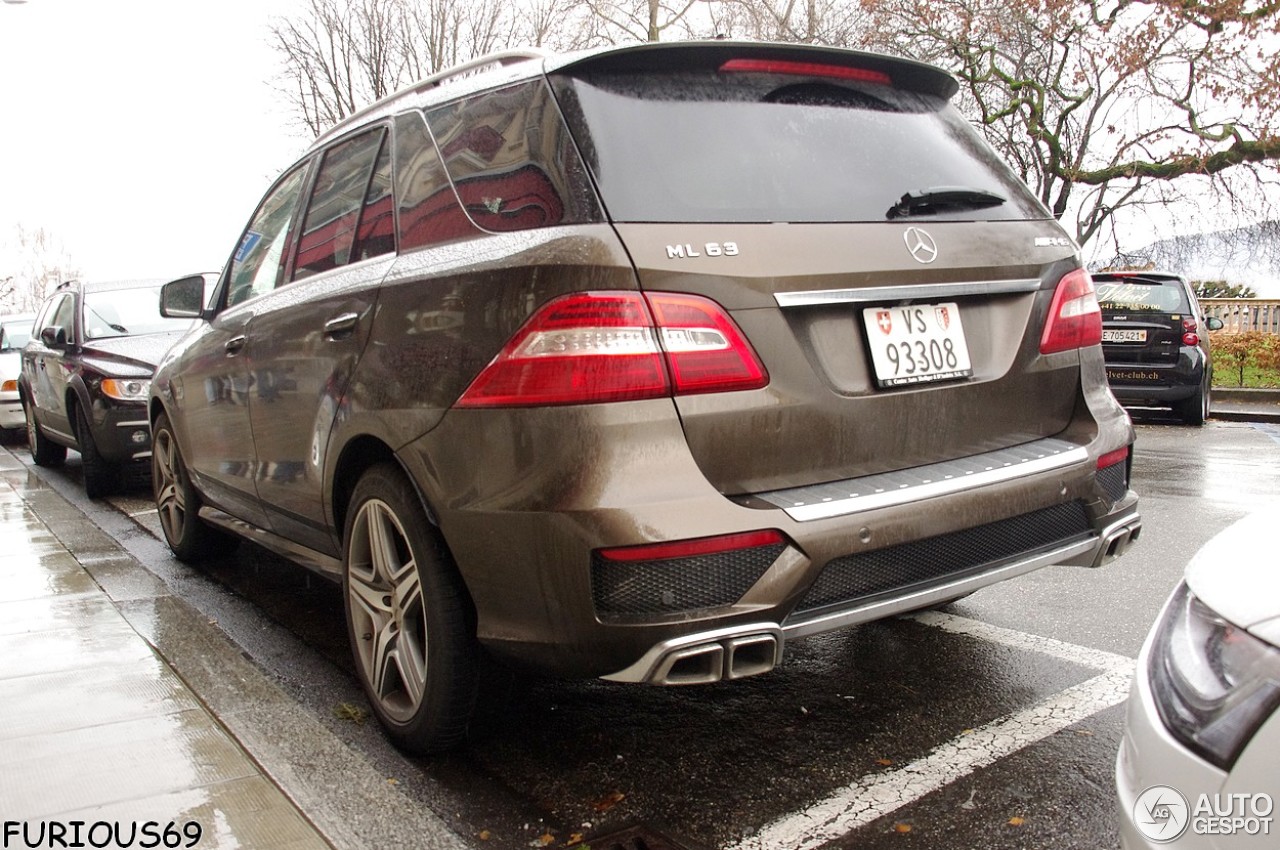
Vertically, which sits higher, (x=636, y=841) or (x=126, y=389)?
(x=126, y=389)

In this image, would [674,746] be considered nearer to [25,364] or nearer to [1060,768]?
[1060,768]

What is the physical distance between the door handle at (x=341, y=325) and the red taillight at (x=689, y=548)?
4.34 ft

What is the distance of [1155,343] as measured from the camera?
12188 mm

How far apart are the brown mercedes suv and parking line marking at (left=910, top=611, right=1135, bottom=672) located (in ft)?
2.36

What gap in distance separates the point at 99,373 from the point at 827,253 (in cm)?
736

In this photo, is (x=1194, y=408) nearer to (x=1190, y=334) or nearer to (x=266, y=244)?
(x=1190, y=334)

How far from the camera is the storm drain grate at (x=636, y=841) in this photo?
2693 millimetres

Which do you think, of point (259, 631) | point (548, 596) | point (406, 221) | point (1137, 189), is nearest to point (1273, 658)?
point (548, 596)

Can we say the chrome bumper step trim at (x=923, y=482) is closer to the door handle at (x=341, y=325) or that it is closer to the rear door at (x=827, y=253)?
the rear door at (x=827, y=253)

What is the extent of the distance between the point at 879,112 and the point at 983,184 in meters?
0.38

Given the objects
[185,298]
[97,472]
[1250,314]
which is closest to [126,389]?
[97,472]


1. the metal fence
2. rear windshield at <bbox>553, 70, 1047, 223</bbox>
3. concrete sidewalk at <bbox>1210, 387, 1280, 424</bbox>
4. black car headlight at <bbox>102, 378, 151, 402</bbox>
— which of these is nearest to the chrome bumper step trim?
rear windshield at <bbox>553, 70, 1047, 223</bbox>

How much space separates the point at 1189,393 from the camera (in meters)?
12.1

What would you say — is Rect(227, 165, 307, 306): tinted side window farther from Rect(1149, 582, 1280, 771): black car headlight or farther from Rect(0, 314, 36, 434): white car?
Rect(0, 314, 36, 434): white car
